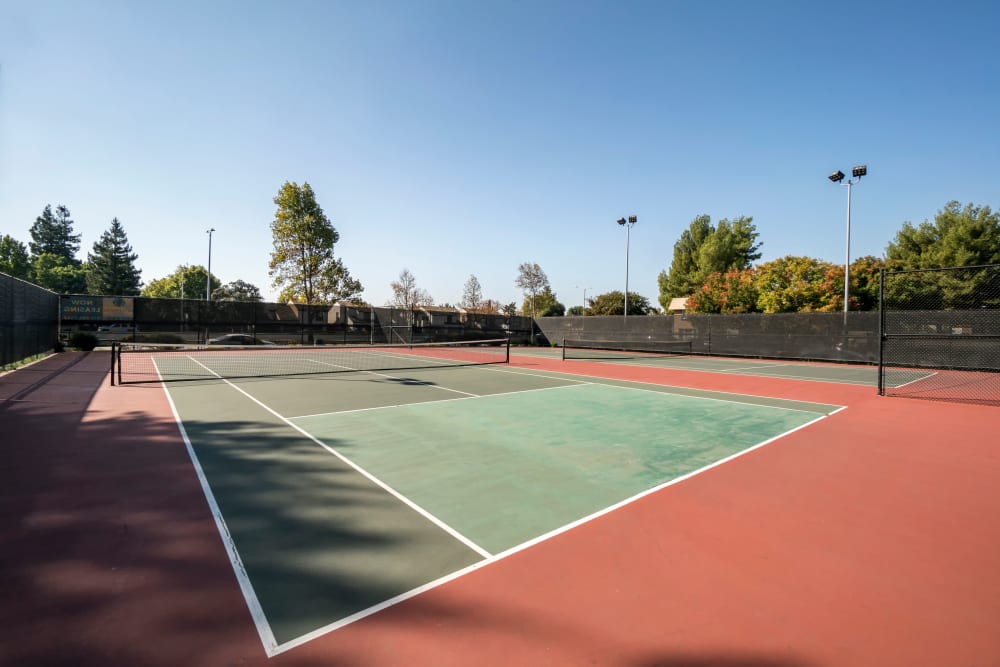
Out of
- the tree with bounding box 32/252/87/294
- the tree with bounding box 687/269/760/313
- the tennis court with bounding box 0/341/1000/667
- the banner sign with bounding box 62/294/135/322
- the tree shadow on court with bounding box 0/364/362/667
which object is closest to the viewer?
the tree shadow on court with bounding box 0/364/362/667

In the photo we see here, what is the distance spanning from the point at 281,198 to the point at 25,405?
26099 mm

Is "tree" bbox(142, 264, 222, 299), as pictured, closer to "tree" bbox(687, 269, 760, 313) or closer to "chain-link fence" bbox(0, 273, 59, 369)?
"chain-link fence" bbox(0, 273, 59, 369)

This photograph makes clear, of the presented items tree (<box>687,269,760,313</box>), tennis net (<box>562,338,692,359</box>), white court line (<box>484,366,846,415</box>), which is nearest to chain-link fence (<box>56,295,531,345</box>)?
tennis net (<box>562,338,692,359</box>)

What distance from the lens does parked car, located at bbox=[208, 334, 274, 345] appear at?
976 inches

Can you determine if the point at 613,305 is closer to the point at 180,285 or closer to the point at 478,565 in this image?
the point at 478,565

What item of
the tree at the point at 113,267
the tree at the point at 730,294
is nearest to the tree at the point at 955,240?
the tree at the point at 730,294

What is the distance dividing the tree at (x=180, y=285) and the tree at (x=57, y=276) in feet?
28.4

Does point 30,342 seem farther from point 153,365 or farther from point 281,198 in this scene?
point 281,198

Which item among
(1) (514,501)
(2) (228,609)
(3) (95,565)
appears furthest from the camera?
(1) (514,501)

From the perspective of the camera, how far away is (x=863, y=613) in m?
2.57

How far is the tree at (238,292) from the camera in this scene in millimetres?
70062

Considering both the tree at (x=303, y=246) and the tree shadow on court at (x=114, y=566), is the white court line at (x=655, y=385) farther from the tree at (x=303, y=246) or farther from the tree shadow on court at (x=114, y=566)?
the tree at (x=303, y=246)

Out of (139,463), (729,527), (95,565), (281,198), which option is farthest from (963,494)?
(281,198)

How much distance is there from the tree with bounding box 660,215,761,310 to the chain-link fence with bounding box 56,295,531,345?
24.0 m
